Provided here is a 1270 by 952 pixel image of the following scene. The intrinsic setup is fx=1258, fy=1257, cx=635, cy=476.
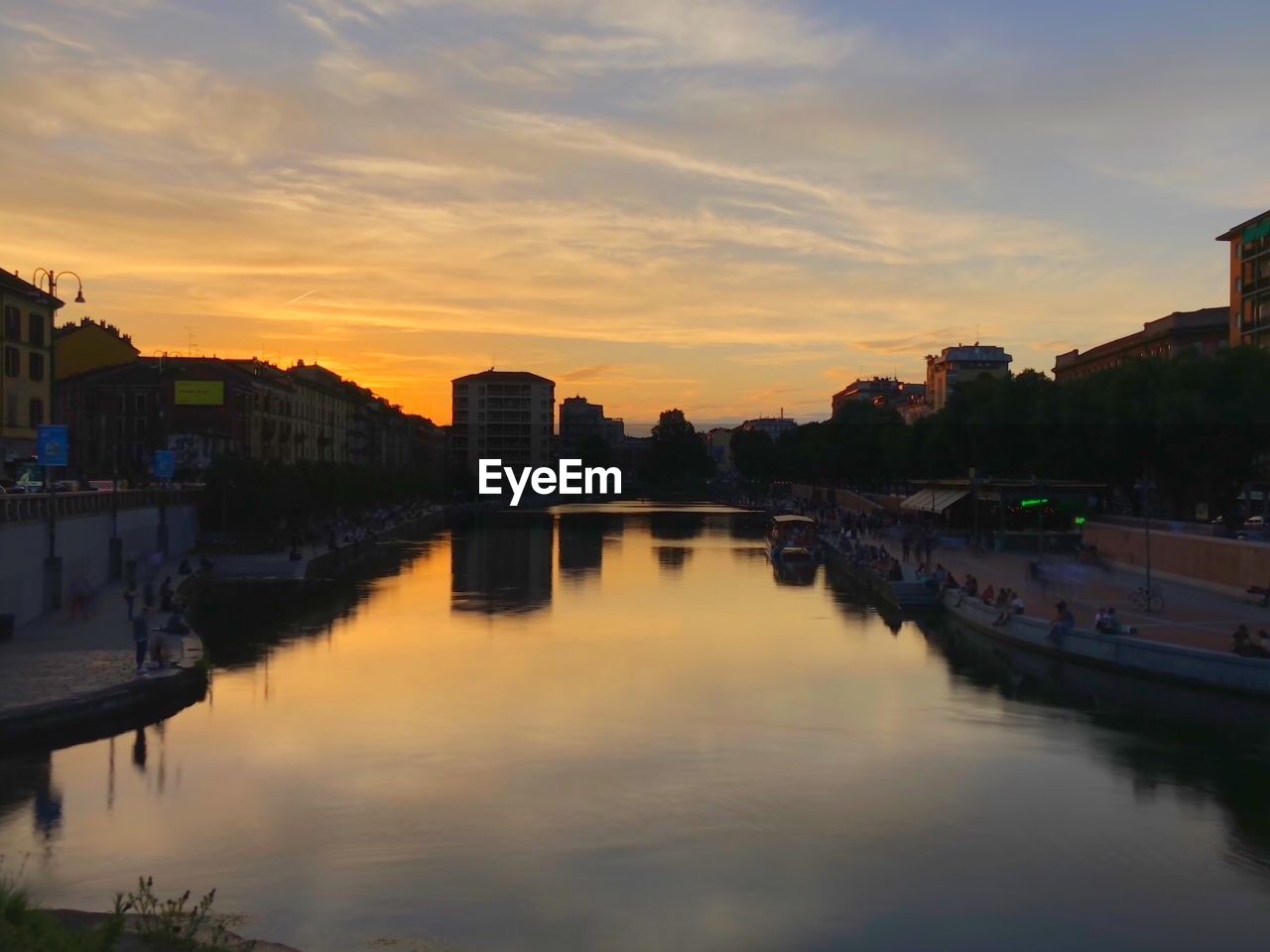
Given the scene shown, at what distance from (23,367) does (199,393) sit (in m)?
38.4

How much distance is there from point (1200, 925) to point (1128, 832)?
3938mm

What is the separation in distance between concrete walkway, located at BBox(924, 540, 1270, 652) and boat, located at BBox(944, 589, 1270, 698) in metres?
1.72

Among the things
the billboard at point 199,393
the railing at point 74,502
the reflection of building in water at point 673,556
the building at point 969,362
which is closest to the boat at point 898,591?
the reflection of building in water at point 673,556

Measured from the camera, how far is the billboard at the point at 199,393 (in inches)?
3716

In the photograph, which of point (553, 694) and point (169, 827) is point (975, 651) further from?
point (169, 827)

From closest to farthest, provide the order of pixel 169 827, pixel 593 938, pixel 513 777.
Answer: pixel 593 938, pixel 169 827, pixel 513 777

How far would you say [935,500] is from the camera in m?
78.1

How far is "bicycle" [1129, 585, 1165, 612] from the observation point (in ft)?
128

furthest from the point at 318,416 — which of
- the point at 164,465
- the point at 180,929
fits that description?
the point at 180,929

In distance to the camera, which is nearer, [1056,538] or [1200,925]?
[1200,925]

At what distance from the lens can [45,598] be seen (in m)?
37.8

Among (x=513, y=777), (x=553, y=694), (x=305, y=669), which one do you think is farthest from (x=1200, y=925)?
(x=305, y=669)

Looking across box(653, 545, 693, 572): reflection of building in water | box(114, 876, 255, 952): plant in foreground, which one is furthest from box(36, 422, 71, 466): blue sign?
box(653, 545, 693, 572): reflection of building in water

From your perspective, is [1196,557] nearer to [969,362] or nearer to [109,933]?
[109,933]
